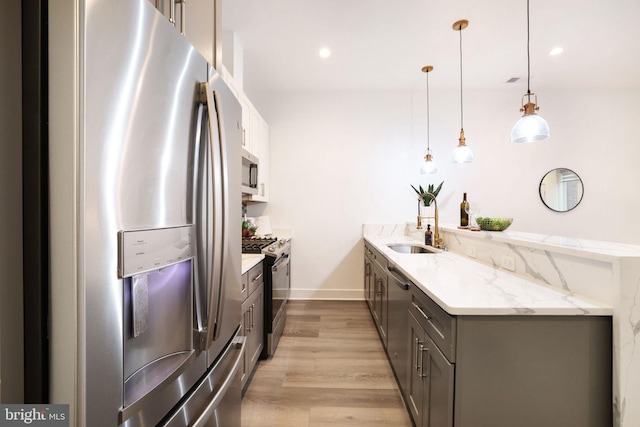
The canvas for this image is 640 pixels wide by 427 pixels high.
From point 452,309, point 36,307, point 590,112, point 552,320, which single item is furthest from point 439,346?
point 590,112

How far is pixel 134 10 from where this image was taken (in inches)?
26.6

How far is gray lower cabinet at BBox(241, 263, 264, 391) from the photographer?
195 centimetres

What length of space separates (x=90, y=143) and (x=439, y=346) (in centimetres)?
142

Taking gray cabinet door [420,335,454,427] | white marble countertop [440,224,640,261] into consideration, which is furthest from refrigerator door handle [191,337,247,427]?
white marble countertop [440,224,640,261]

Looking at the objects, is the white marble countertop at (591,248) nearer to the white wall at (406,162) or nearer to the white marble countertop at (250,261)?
the white marble countertop at (250,261)

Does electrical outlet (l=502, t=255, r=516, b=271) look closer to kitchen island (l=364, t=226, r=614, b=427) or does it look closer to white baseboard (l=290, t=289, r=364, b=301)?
kitchen island (l=364, t=226, r=614, b=427)

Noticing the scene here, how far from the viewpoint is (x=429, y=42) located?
294cm

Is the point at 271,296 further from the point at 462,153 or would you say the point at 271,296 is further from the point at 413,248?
the point at 462,153

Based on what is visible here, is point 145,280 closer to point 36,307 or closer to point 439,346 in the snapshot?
point 36,307

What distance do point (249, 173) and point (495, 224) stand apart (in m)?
2.38

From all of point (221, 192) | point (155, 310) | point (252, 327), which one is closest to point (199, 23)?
point (221, 192)

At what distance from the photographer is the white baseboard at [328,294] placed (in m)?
4.19

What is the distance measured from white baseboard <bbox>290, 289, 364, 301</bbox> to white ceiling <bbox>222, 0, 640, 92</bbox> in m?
2.87

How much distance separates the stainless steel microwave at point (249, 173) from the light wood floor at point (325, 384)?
154cm
